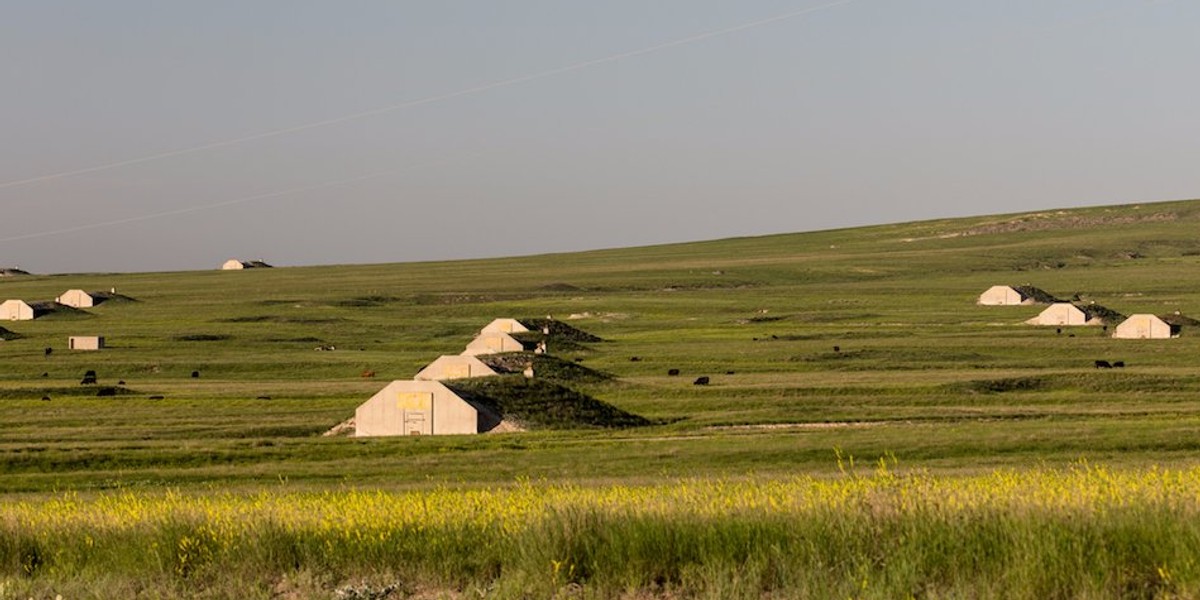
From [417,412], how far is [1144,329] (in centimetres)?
7305

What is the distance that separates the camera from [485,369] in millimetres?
76625

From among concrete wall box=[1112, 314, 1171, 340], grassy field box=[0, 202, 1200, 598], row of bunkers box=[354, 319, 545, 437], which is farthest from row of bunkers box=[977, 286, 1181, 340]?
row of bunkers box=[354, 319, 545, 437]

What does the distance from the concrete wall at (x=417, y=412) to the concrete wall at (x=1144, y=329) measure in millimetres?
70304

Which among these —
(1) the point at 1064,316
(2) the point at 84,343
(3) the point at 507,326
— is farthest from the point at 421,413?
(1) the point at 1064,316

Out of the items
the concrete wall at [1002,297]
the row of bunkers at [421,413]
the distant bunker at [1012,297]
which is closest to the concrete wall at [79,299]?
the distant bunker at [1012,297]

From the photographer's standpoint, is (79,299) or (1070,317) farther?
→ (79,299)

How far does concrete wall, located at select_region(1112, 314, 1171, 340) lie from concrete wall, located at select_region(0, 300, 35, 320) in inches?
4045

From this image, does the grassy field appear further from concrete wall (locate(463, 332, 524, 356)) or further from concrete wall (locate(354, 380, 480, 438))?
concrete wall (locate(463, 332, 524, 356))

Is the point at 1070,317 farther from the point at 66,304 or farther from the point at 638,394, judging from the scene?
the point at 66,304

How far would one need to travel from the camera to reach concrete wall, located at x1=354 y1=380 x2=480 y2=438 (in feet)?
206

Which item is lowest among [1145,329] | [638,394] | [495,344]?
[638,394]

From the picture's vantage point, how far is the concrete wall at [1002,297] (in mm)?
167875

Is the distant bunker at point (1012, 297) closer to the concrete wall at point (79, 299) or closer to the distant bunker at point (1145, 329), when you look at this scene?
the distant bunker at point (1145, 329)

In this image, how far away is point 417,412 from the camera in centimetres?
6334
